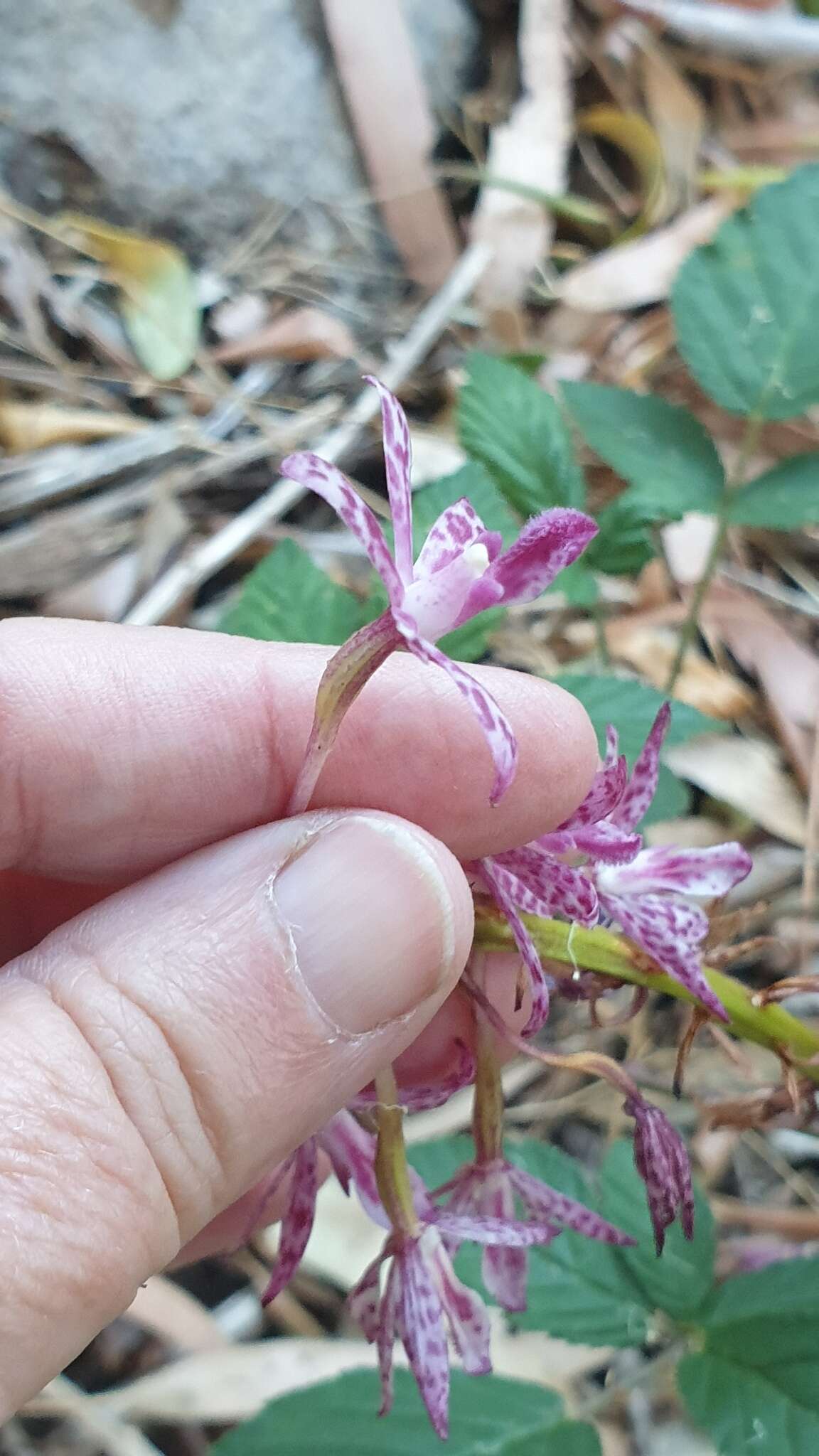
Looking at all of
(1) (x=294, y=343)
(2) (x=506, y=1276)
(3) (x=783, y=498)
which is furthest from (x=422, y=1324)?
(1) (x=294, y=343)

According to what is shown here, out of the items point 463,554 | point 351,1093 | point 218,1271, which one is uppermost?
point 463,554

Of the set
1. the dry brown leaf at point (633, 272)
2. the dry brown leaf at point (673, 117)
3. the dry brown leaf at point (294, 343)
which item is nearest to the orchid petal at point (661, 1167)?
the dry brown leaf at point (294, 343)

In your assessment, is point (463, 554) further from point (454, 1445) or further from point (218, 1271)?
point (218, 1271)

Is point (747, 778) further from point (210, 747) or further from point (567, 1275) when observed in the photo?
point (210, 747)

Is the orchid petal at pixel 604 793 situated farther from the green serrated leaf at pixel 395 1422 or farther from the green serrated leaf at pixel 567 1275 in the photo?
the green serrated leaf at pixel 395 1422

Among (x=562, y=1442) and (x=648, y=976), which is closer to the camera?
(x=648, y=976)

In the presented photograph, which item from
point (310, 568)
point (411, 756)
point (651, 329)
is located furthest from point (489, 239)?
point (411, 756)
